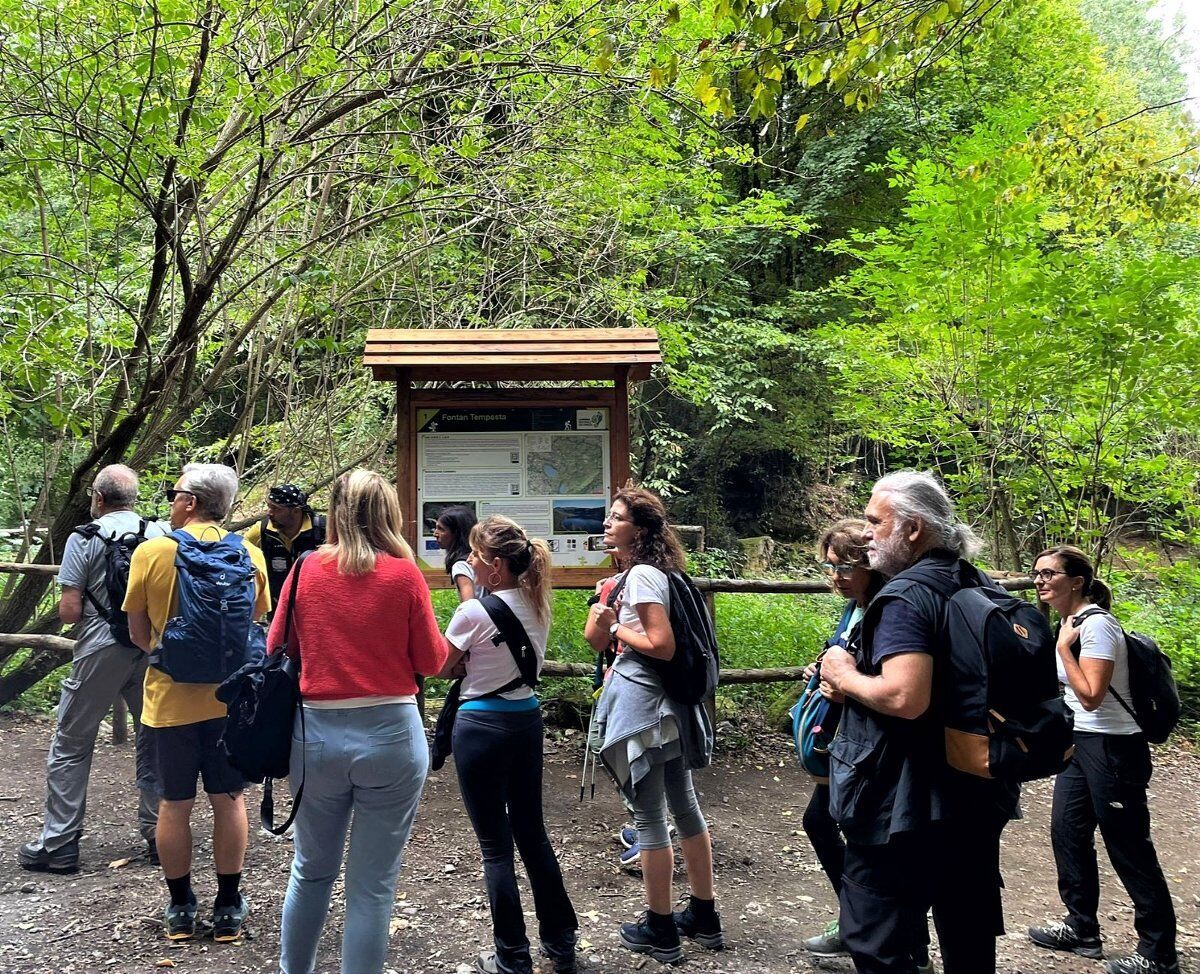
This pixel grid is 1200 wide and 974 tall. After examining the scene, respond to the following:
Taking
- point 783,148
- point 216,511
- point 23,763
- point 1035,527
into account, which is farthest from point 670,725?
point 783,148

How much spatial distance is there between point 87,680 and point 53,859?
86cm

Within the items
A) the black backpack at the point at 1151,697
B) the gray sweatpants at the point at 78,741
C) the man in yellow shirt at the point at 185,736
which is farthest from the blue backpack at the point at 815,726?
the gray sweatpants at the point at 78,741

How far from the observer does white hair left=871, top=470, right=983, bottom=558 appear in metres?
2.46

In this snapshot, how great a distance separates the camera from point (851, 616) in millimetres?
3250

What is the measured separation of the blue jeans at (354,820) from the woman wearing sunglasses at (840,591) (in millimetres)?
1439

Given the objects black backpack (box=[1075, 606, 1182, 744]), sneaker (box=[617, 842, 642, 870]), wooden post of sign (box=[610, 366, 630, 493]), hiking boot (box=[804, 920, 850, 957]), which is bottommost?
hiking boot (box=[804, 920, 850, 957])

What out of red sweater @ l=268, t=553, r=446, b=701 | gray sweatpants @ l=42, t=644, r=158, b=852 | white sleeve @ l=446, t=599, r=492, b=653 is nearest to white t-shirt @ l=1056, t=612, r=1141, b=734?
white sleeve @ l=446, t=599, r=492, b=653

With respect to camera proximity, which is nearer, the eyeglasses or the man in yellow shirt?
the man in yellow shirt

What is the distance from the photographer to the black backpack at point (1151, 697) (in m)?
3.59

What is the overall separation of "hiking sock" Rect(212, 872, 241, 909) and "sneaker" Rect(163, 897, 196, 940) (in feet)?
0.33

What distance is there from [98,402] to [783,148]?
40.3 feet

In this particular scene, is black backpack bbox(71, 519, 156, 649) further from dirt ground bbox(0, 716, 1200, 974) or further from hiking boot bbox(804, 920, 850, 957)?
hiking boot bbox(804, 920, 850, 957)

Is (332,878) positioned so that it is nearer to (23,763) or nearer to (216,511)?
(216,511)

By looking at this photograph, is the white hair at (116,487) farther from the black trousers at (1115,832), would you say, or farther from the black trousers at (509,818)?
the black trousers at (1115,832)
